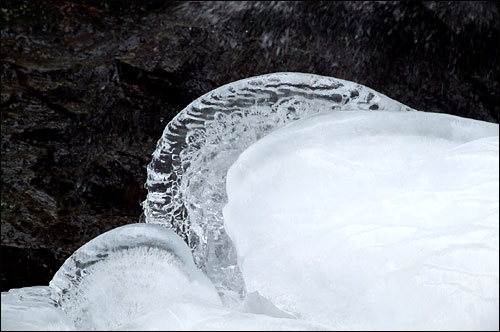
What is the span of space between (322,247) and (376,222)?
4.4 inches

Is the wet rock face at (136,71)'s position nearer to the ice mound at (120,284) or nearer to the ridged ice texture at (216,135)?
the ridged ice texture at (216,135)

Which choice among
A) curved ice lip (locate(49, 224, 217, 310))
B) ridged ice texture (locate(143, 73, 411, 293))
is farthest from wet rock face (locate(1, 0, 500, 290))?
curved ice lip (locate(49, 224, 217, 310))

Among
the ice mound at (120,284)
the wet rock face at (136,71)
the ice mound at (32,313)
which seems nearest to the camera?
the ice mound at (32,313)

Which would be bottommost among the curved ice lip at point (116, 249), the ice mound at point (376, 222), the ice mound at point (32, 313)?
the ice mound at point (32, 313)

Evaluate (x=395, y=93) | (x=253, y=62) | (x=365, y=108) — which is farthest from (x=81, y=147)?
(x=365, y=108)

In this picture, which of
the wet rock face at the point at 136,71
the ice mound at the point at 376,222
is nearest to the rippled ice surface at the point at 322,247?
the ice mound at the point at 376,222

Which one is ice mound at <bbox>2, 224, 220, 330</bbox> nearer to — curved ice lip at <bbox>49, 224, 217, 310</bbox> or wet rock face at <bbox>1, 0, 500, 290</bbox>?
curved ice lip at <bbox>49, 224, 217, 310</bbox>

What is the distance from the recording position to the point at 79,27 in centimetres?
353

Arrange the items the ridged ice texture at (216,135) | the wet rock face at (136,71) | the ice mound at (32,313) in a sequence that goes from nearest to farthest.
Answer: the ice mound at (32,313) → the ridged ice texture at (216,135) → the wet rock face at (136,71)

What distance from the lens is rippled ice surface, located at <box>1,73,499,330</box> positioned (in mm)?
1155

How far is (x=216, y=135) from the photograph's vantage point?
1.63m

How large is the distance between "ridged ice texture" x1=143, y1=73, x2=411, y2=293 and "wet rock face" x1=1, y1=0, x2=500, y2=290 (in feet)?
5.01

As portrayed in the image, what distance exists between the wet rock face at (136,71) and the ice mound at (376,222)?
192 cm

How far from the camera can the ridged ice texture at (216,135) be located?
1583 millimetres
